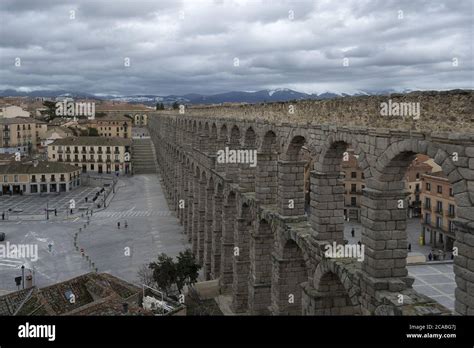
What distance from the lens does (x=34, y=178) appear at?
89188mm

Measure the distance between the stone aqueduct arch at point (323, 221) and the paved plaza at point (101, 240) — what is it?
Result: 14.6 metres

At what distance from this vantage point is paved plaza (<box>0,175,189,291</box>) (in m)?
44.2

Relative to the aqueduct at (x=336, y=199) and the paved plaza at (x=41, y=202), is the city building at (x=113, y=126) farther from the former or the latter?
the aqueduct at (x=336, y=199)

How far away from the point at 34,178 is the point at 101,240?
4020cm

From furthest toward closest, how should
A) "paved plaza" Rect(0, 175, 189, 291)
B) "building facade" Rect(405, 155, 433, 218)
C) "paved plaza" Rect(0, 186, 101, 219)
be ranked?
"paved plaza" Rect(0, 186, 101, 219)
"building facade" Rect(405, 155, 433, 218)
"paved plaza" Rect(0, 175, 189, 291)

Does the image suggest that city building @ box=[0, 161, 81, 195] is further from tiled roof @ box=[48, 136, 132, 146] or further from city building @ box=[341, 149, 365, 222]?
city building @ box=[341, 149, 365, 222]

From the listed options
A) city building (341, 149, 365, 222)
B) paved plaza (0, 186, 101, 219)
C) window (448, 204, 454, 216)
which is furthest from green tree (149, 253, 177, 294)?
paved plaza (0, 186, 101, 219)

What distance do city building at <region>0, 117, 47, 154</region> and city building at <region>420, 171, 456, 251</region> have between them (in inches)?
3770

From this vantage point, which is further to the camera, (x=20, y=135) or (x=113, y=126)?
(x=113, y=126)

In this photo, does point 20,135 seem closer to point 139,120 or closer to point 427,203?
point 139,120

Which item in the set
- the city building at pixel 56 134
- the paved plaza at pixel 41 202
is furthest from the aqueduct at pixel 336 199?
the city building at pixel 56 134

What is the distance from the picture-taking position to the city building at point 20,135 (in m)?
116

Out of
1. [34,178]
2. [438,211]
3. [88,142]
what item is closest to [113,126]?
[88,142]

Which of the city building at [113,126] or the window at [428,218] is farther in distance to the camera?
the city building at [113,126]
